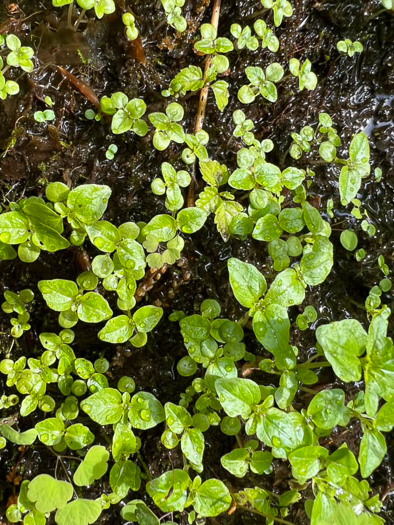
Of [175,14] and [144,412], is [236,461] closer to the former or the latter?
[144,412]

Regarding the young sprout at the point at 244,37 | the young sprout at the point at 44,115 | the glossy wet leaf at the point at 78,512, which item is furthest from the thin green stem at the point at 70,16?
the glossy wet leaf at the point at 78,512

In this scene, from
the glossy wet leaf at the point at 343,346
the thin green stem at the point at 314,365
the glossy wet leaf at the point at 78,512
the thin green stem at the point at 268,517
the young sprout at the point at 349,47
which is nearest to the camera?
the glossy wet leaf at the point at 343,346

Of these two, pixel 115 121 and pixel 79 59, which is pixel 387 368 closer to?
pixel 115 121

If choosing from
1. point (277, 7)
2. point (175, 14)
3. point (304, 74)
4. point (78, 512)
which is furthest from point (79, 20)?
point (78, 512)

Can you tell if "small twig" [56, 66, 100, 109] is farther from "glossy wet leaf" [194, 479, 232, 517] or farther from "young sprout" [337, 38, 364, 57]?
"glossy wet leaf" [194, 479, 232, 517]

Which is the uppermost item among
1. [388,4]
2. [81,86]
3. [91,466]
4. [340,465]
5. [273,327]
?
[388,4]

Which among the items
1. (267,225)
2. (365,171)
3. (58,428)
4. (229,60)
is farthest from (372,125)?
(58,428)

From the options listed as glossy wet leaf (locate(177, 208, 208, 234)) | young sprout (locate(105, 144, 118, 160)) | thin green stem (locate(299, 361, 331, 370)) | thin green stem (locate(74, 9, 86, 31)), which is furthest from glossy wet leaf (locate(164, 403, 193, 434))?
thin green stem (locate(74, 9, 86, 31))

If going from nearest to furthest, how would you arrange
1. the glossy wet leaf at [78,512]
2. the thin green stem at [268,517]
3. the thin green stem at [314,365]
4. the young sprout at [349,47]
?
the glossy wet leaf at [78,512] → the thin green stem at [314,365] → the thin green stem at [268,517] → the young sprout at [349,47]

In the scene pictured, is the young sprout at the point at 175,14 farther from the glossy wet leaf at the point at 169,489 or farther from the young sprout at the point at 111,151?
the glossy wet leaf at the point at 169,489
